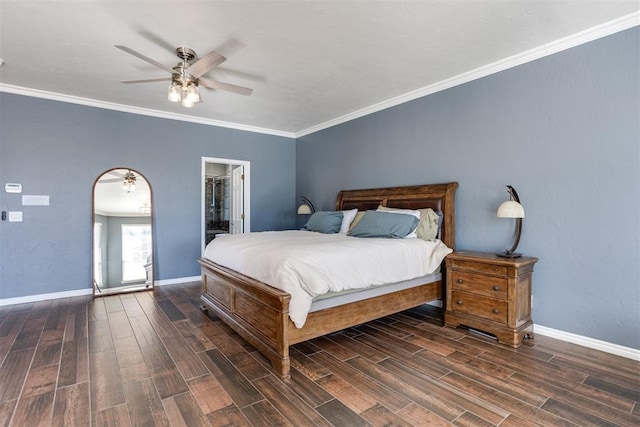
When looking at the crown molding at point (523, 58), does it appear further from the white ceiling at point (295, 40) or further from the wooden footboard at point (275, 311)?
the wooden footboard at point (275, 311)

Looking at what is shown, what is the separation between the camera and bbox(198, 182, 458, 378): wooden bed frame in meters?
2.39

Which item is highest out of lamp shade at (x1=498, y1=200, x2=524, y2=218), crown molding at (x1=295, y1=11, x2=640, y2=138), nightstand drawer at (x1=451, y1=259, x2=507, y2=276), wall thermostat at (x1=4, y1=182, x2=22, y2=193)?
crown molding at (x1=295, y1=11, x2=640, y2=138)

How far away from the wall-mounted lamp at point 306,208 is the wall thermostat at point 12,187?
3917 millimetres

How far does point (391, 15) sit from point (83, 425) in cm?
347

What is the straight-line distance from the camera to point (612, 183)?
2688mm

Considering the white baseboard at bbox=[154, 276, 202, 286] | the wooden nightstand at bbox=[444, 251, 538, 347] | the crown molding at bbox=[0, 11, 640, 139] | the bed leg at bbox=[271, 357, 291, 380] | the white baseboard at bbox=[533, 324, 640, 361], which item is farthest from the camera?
the white baseboard at bbox=[154, 276, 202, 286]

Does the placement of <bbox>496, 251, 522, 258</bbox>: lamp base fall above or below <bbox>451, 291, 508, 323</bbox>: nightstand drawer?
above

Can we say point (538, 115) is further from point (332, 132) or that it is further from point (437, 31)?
point (332, 132)

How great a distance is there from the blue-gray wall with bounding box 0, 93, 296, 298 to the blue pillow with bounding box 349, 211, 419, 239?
3.18m

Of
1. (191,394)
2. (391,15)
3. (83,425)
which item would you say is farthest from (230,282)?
(391,15)

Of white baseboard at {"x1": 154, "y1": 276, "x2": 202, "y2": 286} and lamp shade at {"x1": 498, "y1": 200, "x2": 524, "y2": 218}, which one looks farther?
white baseboard at {"x1": 154, "y1": 276, "x2": 202, "y2": 286}

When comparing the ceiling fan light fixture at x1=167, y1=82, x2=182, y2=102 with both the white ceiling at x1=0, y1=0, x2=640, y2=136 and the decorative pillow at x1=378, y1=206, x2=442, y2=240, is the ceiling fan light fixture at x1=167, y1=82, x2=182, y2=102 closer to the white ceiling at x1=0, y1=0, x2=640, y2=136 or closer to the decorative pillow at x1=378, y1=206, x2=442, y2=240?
the white ceiling at x1=0, y1=0, x2=640, y2=136

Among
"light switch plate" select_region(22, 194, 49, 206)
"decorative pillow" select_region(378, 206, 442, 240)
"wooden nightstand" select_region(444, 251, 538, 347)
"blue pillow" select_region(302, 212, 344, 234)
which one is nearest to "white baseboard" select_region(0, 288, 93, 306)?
"light switch plate" select_region(22, 194, 49, 206)

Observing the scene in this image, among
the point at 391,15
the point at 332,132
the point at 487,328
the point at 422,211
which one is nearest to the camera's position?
the point at 391,15
